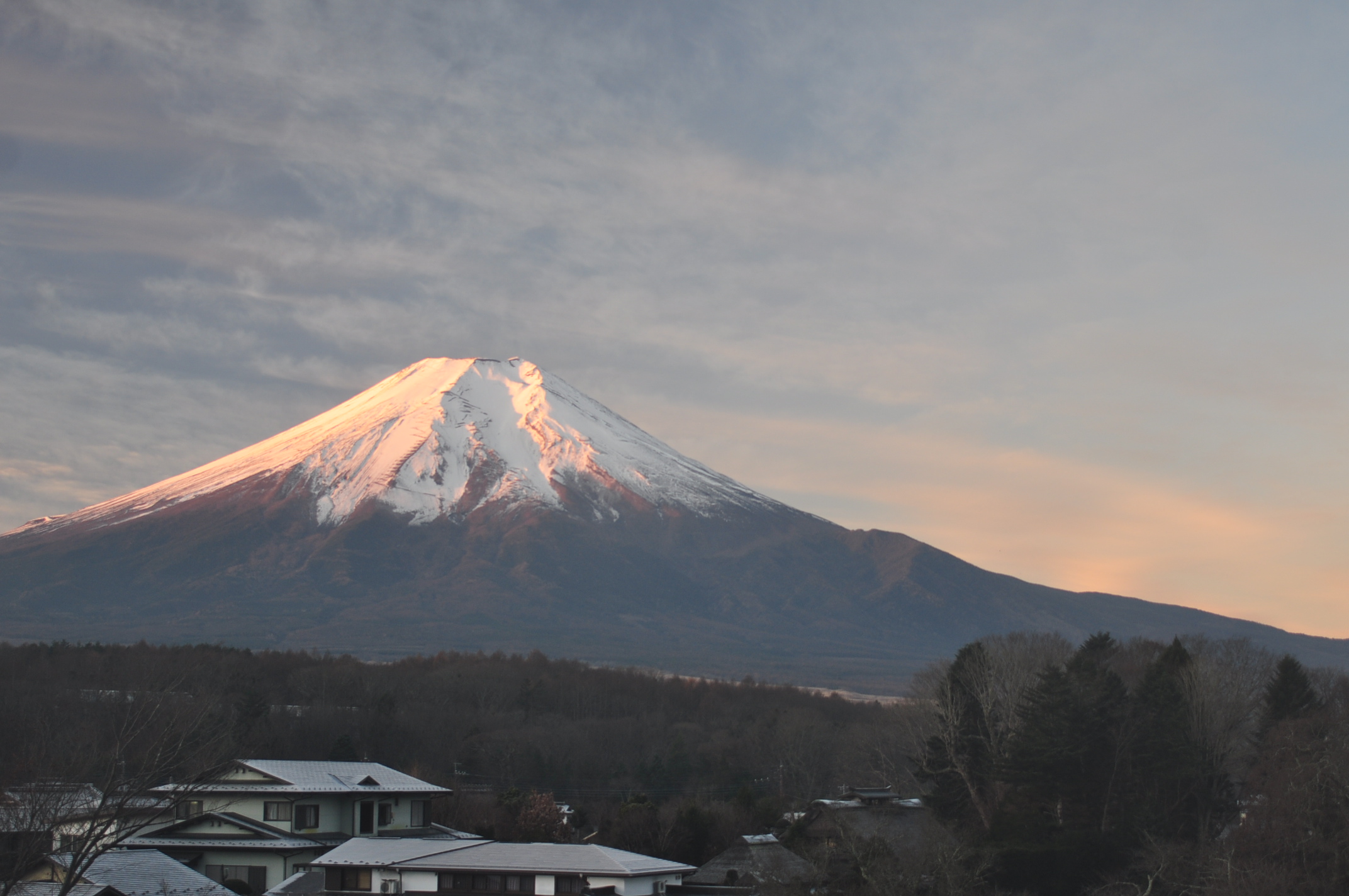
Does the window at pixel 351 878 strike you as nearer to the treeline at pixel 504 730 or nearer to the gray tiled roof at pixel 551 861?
the gray tiled roof at pixel 551 861

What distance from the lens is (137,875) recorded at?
31.9 m

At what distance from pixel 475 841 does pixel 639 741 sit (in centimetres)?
4164

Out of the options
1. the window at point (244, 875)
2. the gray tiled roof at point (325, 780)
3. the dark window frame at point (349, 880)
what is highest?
the gray tiled roof at point (325, 780)

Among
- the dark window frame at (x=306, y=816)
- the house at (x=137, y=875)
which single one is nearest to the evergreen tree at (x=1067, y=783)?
the dark window frame at (x=306, y=816)

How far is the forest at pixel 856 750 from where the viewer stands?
3017cm

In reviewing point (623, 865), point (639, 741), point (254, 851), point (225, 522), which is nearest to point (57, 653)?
point (639, 741)

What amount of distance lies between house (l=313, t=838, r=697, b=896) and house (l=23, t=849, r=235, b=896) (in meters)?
3.29

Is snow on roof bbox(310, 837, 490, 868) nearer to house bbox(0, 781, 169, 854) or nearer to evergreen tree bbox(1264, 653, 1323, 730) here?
house bbox(0, 781, 169, 854)

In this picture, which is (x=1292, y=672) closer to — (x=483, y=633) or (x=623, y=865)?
(x=623, y=865)

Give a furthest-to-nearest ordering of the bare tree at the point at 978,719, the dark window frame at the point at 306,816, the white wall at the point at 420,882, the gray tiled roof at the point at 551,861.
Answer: the bare tree at the point at 978,719, the dark window frame at the point at 306,816, the white wall at the point at 420,882, the gray tiled roof at the point at 551,861

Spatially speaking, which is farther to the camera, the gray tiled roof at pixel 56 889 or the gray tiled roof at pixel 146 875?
the gray tiled roof at pixel 146 875

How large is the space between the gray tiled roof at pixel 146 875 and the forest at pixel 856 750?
2.37m

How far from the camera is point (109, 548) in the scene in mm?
196000

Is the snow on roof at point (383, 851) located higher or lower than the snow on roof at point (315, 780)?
lower
